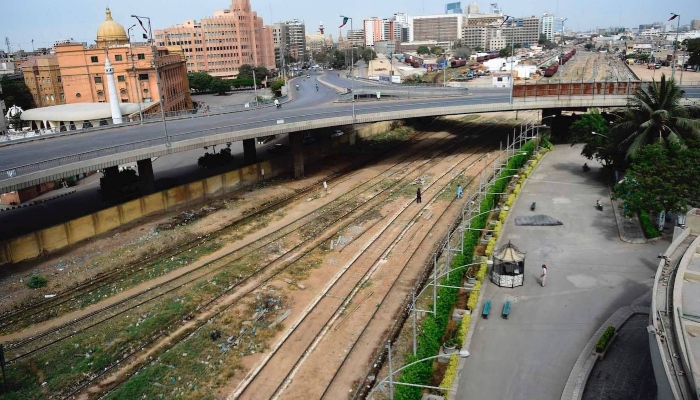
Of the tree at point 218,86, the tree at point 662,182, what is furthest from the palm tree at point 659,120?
the tree at point 218,86

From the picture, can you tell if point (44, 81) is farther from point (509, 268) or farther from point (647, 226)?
point (647, 226)

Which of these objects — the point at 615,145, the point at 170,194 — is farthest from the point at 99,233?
the point at 615,145

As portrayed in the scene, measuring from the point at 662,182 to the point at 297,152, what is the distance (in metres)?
32.4

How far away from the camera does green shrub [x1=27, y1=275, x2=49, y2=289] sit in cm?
3325

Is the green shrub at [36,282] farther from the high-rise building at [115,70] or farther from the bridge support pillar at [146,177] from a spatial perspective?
the high-rise building at [115,70]

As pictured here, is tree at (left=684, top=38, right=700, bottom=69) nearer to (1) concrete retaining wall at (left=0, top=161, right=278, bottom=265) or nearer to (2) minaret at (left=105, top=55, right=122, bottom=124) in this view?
(1) concrete retaining wall at (left=0, top=161, right=278, bottom=265)

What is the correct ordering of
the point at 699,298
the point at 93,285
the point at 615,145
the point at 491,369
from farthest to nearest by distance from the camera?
the point at 615,145, the point at 93,285, the point at 491,369, the point at 699,298

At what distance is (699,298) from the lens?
63.8ft

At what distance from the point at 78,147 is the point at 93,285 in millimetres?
14296

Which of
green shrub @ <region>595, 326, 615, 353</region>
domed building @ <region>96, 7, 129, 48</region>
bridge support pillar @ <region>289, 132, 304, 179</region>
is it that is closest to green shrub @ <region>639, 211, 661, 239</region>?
green shrub @ <region>595, 326, 615, 353</region>

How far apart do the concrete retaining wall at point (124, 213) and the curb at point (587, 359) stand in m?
33.8

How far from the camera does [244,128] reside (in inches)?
1891

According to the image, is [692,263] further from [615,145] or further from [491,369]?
[615,145]

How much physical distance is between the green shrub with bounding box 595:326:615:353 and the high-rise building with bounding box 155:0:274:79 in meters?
153
